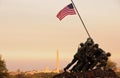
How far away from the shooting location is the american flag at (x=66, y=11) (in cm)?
3817

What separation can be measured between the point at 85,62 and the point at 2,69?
51295 millimetres

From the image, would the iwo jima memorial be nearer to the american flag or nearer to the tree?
the american flag

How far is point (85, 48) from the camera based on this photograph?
3531cm

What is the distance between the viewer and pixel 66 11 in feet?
126

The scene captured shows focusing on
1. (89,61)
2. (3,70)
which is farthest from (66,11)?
(3,70)

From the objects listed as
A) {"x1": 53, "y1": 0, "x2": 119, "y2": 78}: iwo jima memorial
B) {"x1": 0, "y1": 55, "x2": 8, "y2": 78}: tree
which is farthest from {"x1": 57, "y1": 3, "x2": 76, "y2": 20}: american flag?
{"x1": 0, "y1": 55, "x2": 8, "y2": 78}: tree

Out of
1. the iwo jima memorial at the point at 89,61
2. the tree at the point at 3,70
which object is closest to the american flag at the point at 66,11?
the iwo jima memorial at the point at 89,61

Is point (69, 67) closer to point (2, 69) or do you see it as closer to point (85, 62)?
point (85, 62)

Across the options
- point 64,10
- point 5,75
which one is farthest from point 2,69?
point 64,10

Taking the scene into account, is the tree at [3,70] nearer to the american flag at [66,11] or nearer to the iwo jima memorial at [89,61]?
the american flag at [66,11]

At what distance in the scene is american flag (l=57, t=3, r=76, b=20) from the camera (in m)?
38.2

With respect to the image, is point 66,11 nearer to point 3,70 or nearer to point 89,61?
point 89,61

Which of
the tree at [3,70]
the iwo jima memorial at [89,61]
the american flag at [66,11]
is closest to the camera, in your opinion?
the iwo jima memorial at [89,61]

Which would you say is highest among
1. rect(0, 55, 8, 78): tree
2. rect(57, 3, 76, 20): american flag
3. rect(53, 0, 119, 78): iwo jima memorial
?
rect(0, 55, 8, 78): tree
